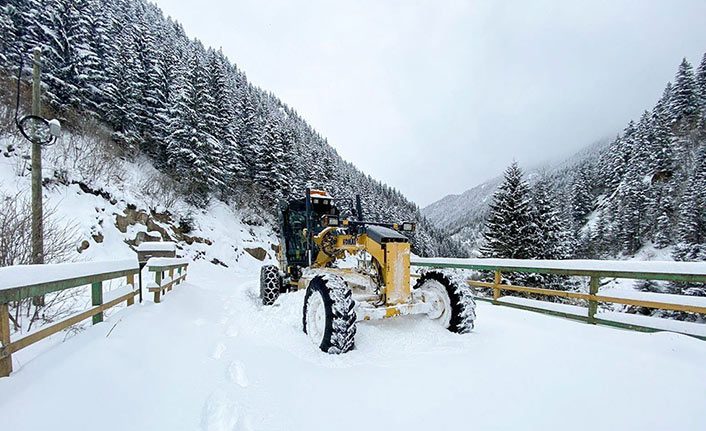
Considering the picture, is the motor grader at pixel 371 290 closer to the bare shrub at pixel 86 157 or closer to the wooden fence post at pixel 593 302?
the wooden fence post at pixel 593 302

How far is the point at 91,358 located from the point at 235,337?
5.49 ft

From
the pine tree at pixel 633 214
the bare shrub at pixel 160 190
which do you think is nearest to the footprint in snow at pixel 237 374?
the bare shrub at pixel 160 190

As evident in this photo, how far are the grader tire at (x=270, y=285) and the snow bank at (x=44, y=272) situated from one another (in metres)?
3.11

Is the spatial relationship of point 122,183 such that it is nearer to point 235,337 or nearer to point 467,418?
point 235,337

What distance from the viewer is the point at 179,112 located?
18.4 meters

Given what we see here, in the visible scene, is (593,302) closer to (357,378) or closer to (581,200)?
(357,378)

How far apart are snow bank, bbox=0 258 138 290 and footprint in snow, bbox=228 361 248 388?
1.53 metres

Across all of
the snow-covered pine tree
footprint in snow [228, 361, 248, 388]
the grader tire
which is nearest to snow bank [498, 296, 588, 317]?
the grader tire

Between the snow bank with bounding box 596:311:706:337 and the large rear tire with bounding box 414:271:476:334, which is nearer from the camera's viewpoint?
the snow bank with bounding box 596:311:706:337

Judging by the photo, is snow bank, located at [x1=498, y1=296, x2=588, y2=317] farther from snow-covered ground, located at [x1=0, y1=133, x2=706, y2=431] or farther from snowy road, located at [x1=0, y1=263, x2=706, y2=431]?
snowy road, located at [x1=0, y1=263, x2=706, y2=431]

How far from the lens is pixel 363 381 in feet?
8.61

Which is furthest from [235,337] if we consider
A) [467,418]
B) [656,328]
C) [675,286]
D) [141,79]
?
[141,79]

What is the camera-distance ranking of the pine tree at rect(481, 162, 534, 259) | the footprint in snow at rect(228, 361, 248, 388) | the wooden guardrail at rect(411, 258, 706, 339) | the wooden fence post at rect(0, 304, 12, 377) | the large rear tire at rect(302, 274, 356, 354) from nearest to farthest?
the wooden fence post at rect(0, 304, 12, 377)
the footprint in snow at rect(228, 361, 248, 388)
the large rear tire at rect(302, 274, 356, 354)
the wooden guardrail at rect(411, 258, 706, 339)
the pine tree at rect(481, 162, 534, 259)

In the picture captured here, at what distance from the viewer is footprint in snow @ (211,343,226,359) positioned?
3.18 meters
